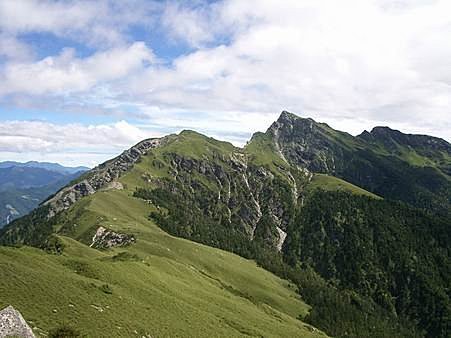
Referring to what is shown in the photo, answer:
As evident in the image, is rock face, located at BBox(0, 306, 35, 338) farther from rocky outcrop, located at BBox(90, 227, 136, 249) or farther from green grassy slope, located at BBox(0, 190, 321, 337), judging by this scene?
rocky outcrop, located at BBox(90, 227, 136, 249)

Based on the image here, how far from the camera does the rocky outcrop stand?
605 feet

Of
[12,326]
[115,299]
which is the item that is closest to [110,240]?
[115,299]

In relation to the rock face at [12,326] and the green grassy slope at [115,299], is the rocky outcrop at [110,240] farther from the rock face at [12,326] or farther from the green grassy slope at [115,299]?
the rock face at [12,326]

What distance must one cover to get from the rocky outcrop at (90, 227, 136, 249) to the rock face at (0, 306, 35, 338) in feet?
457

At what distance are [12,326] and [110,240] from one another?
15146 centimetres

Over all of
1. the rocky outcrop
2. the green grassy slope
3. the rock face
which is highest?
the rock face

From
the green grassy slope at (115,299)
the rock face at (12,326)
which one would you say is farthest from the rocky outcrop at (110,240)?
the rock face at (12,326)

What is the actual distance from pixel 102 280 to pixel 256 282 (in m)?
120

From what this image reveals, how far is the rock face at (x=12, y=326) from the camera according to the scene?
4137 centimetres

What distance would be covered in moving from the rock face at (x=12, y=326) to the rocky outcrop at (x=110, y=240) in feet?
457

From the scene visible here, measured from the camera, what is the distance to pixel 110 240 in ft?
623

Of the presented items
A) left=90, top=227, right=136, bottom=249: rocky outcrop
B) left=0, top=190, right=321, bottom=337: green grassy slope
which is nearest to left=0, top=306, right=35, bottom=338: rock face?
left=0, top=190, right=321, bottom=337: green grassy slope

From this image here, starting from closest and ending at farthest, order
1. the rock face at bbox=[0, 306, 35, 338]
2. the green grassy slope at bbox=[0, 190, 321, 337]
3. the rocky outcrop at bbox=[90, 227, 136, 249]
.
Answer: the rock face at bbox=[0, 306, 35, 338] < the green grassy slope at bbox=[0, 190, 321, 337] < the rocky outcrop at bbox=[90, 227, 136, 249]

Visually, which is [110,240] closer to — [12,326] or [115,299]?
[115,299]
